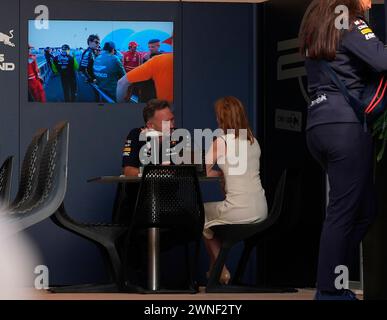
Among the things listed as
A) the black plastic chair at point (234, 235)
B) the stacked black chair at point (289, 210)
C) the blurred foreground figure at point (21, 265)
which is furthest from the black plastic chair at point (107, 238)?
the stacked black chair at point (289, 210)

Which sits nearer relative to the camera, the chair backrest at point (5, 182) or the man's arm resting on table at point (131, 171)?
the chair backrest at point (5, 182)

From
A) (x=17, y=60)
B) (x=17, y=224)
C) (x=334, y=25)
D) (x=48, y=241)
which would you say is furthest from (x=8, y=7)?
(x=17, y=224)

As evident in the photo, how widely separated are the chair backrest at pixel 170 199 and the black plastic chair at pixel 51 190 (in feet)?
7.84

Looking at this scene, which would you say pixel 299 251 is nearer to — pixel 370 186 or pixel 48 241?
pixel 48 241

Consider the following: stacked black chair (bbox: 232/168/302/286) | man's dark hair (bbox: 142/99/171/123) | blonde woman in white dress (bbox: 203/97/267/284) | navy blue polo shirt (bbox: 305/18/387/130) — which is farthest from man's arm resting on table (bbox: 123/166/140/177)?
navy blue polo shirt (bbox: 305/18/387/130)

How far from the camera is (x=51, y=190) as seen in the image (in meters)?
3.53

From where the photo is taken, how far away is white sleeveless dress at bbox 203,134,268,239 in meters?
6.53

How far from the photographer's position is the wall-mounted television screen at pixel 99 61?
7.97 meters

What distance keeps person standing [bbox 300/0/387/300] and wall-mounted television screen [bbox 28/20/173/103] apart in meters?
3.90

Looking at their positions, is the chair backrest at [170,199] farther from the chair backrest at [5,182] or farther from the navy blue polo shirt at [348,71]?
the navy blue polo shirt at [348,71]

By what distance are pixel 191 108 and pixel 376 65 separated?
406 centimetres

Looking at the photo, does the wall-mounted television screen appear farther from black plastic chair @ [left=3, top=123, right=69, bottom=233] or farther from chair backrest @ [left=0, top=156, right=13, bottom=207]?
black plastic chair @ [left=3, top=123, right=69, bottom=233]

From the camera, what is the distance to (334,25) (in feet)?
13.7

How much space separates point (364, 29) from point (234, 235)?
8.47 feet
